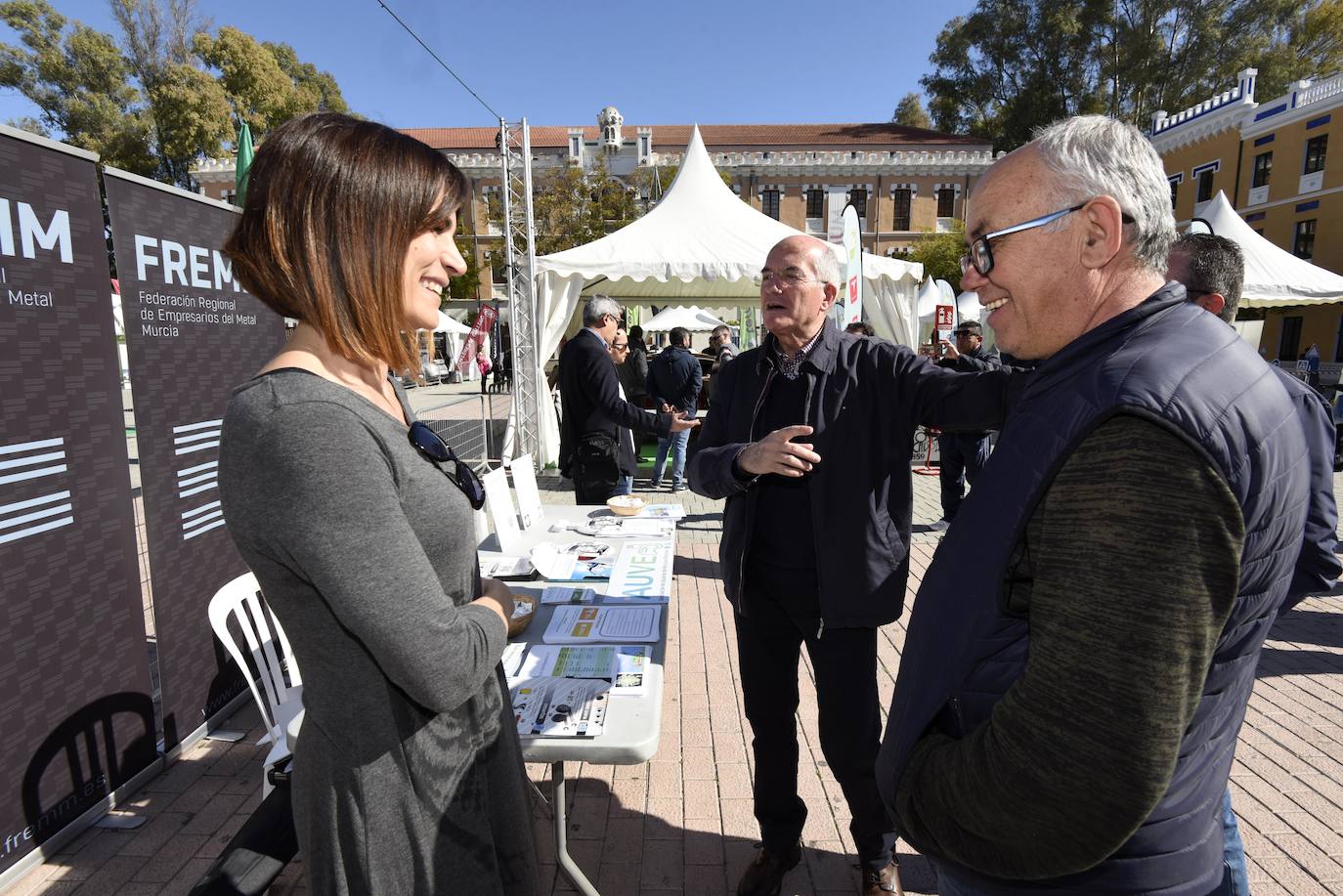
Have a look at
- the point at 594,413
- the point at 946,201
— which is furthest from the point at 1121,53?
the point at 594,413

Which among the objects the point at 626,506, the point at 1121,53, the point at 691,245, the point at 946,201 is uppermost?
the point at 1121,53

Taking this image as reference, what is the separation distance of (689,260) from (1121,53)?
38506mm

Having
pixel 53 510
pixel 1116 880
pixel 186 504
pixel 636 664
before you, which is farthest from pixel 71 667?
pixel 1116 880

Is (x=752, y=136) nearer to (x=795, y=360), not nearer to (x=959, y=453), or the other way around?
(x=959, y=453)

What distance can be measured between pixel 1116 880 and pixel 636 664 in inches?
46.6

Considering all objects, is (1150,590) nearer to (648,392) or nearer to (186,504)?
(186,504)

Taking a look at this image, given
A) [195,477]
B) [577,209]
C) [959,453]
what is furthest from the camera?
[577,209]

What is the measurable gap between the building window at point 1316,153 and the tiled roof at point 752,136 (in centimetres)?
2031

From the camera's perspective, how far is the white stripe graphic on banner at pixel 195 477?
9.46 ft

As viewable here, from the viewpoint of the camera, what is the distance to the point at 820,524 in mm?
1981

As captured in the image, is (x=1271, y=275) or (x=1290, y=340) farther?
(x=1290, y=340)

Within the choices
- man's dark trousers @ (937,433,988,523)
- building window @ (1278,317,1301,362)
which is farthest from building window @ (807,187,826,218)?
man's dark trousers @ (937,433,988,523)

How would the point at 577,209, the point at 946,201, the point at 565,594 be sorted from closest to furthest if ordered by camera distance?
the point at 565,594
the point at 577,209
the point at 946,201

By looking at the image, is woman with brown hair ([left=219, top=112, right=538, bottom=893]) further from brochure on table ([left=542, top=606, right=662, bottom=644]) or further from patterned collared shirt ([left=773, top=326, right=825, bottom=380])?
patterned collared shirt ([left=773, top=326, right=825, bottom=380])
